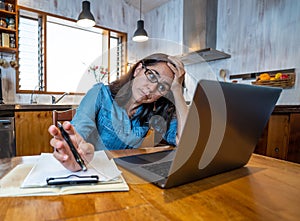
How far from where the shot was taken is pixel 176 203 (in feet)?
1.22

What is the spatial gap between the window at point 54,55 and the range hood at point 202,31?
37.5 inches

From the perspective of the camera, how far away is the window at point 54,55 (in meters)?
2.52

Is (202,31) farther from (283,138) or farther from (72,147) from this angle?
(72,147)

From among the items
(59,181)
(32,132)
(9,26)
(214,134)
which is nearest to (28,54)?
(9,26)

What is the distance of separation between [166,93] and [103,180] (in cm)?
60

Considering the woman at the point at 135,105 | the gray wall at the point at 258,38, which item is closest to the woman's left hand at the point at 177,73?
the woman at the point at 135,105

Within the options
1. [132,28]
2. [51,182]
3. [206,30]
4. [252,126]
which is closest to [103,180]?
[51,182]

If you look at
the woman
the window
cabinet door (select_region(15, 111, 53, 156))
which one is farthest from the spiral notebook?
the window

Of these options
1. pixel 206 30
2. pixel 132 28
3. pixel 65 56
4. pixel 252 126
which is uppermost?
pixel 132 28

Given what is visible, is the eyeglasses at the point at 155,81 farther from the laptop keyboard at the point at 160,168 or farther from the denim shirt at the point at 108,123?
the laptop keyboard at the point at 160,168

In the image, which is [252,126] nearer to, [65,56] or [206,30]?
[206,30]

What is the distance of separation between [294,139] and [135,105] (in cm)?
133

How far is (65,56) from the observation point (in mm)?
2705

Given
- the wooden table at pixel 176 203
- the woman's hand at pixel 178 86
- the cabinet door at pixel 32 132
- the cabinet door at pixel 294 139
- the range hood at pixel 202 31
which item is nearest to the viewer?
the wooden table at pixel 176 203
